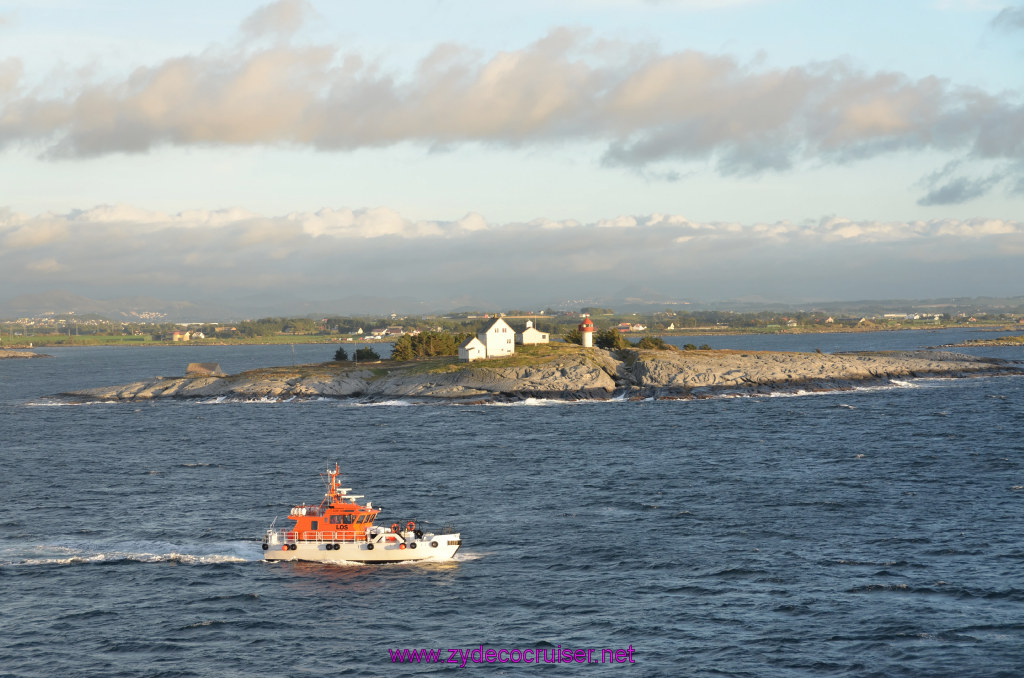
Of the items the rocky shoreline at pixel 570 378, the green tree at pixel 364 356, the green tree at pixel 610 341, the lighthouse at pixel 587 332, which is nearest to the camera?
the rocky shoreline at pixel 570 378

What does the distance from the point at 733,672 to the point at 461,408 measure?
82.2 m

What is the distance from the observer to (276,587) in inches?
1622

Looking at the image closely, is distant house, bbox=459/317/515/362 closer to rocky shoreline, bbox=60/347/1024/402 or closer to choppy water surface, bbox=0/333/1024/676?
rocky shoreline, bbox=60/347/1024/402

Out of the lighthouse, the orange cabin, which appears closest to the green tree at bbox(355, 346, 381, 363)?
the lighthouse

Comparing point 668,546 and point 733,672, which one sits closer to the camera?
point 733,672

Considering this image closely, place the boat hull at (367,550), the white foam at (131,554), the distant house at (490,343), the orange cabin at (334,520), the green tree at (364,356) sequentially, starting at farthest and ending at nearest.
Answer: the green tree at (364,356) → the distant house at (490,343) → the orange cabin at (334,520) → the white foam at (131,554) → the boat hull at (367,550)

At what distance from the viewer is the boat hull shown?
1747 inches

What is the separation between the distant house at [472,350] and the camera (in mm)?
131125

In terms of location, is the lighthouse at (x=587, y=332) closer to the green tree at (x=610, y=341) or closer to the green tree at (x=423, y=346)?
the green tree at (x=610, y=341)

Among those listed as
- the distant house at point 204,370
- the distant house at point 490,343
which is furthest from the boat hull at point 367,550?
the distant house at point 204,370

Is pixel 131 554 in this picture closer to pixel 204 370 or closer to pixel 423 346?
pixel 204 370

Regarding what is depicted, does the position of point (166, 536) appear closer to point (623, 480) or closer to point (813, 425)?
point (623, 480)

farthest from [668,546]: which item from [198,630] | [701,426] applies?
[701,426]

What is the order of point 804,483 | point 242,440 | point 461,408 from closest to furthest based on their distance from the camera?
point 804,483 → point 242,440 → point 461,408
